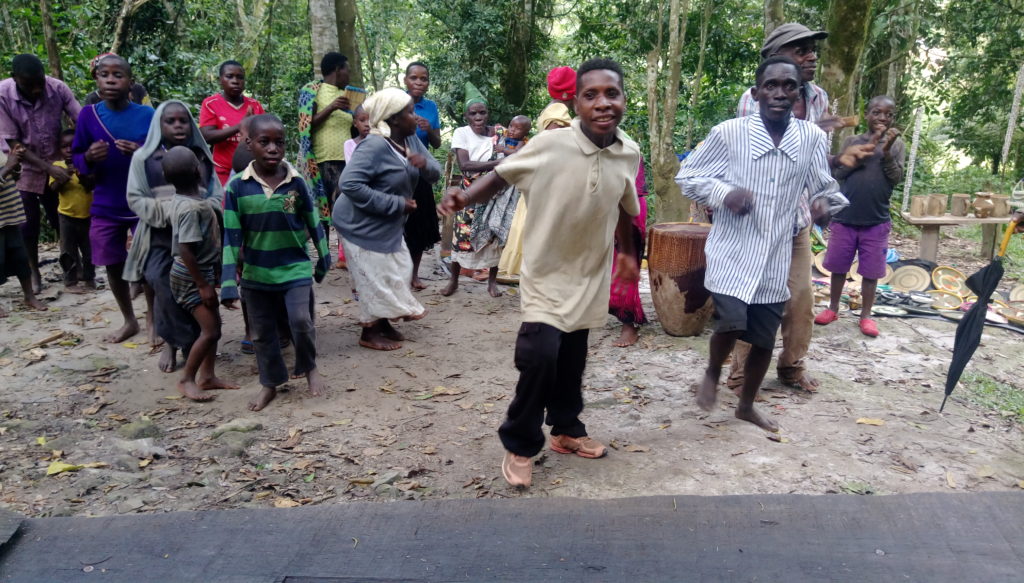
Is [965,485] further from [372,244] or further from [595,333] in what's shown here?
[372,244]

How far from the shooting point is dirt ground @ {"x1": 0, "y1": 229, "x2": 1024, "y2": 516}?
3557 mm

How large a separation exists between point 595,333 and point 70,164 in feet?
15.4

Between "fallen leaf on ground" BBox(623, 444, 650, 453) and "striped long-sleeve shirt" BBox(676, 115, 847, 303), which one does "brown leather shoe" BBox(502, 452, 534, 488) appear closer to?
"fallen leaf on ground" BBox(623, 444, 650, 453)

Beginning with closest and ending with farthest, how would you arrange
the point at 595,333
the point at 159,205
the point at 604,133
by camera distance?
the point at 604,133
the point at 159,205
the point at 595,333

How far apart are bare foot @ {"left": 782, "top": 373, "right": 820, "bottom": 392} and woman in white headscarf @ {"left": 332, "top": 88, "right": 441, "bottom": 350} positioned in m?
2.56

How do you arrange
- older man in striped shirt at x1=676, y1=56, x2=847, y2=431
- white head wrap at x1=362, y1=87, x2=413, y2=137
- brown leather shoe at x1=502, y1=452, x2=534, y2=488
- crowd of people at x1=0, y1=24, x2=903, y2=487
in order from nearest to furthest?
crowd of people at x1=0, y1=24, x2=903, y2=487
brown leather shoe at x1=502, y1=452, x2=534, y2=488
older man in striped shirt at x1=676, y1=56, x2=847, y2=431
white head wrap at x1=362, y1=87, x2=413, y2=137

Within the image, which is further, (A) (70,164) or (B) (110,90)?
(A) (70,164)

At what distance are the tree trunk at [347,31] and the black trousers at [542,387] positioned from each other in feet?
19.8

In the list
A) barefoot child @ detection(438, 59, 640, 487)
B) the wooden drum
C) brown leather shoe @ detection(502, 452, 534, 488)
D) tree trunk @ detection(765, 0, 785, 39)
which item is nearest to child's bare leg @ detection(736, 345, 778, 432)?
barefoot child @ detection(438, 59, 640, 487)

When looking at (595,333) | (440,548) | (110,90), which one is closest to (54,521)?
(440,548)

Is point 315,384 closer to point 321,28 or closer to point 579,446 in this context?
point 579,446

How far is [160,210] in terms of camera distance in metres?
4.82

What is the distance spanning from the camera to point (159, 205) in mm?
4828

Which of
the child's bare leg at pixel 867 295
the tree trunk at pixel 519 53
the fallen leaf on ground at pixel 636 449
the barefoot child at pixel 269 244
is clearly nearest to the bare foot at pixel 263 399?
the barefoot child at pixel 269 244
